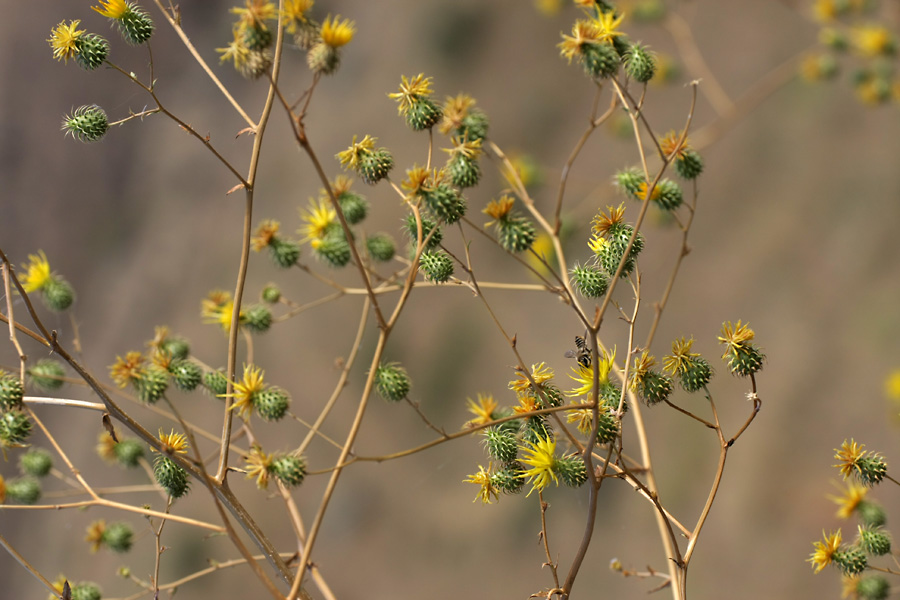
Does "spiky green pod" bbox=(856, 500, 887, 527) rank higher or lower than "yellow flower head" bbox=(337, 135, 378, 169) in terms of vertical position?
lower

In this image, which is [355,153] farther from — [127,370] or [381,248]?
[127,370]

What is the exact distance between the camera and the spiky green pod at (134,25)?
61 centimetres

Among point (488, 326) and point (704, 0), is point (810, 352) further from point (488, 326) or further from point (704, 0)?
point (704, 0)

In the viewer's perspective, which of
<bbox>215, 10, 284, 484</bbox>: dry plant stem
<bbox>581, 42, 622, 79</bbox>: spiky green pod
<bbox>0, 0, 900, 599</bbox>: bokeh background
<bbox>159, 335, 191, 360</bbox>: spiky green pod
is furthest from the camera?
<bbox>0, 0, 900, 599</bbox>: bokeh background

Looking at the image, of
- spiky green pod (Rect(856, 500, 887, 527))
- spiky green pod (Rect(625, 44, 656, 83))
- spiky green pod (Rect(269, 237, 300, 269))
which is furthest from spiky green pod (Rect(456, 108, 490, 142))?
spiky green pod (Rect(856, 500, 887, 527))

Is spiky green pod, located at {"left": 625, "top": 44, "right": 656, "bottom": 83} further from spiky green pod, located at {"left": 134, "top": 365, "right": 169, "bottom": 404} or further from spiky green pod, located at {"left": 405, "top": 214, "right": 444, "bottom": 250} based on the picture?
spiky green pod, located at {"left": 134, "top": 365, "right": 169, "bottom": 404}

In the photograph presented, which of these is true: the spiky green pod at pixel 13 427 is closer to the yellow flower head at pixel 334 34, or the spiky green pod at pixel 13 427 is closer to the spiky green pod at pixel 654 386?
the yellow flower head at pixel 334 34

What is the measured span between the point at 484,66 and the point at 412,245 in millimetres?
1643

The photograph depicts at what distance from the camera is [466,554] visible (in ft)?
6.18

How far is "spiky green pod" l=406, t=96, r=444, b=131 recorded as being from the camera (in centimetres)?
63

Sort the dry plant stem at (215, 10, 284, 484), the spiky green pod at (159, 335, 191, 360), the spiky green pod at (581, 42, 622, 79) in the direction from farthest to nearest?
1. the spiky green pod at (159, 335, 191, 360)
2. the spiky green pod at (581, 42, 622, 79)
3. the dry plant stem at (215, 10, 284, 484)

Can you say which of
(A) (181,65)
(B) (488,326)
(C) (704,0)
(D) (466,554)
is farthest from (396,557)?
(C) (704,0)

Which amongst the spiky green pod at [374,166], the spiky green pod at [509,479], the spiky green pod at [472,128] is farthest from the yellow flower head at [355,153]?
the spiky green pod at [509,479]

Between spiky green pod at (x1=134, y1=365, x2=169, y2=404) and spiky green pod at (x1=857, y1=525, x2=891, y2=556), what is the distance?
73 cm
